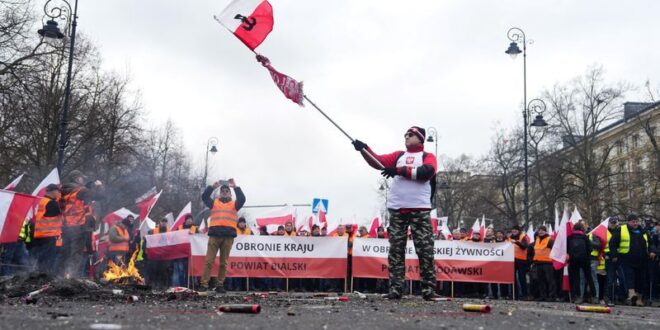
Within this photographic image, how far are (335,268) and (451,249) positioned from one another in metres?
2.67

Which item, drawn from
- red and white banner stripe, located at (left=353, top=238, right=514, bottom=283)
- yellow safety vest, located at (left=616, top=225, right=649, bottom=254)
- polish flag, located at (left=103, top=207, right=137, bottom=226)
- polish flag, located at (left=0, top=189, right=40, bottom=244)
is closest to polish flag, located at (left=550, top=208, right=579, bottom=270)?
yellow safety vest, located at (left=616, top=225, right=649, bottom=254)

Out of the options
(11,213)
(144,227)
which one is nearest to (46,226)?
(11,213)

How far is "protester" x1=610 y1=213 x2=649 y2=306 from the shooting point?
44.1ft

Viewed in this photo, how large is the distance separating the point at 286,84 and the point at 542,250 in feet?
25.9

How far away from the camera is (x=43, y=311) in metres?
6.11

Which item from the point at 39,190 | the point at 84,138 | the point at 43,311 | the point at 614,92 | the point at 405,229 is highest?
the point at 614,92

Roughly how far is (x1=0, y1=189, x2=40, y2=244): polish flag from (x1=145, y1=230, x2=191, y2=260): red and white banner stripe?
4767 millimetres

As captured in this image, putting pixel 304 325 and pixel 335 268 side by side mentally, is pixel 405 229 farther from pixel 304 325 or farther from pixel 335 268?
pixel 335 268

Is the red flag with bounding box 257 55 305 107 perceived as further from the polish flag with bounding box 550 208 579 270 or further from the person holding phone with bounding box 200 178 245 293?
the polish flag with bounding box 550 208 579 270

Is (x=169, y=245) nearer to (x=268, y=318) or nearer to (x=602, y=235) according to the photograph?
(x=602, y=235)

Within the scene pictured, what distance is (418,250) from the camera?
28.6 ft

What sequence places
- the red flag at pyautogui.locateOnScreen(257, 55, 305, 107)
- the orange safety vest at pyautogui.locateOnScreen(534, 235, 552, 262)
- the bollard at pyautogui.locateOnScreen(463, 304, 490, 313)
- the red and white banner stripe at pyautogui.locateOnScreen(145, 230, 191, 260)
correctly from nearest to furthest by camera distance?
1. the bollard at pyautogui.locateOnScreen(463, 304, 490, 313)
2. the red flag at pyautogui.locateOnScreen(257, 55, 305, 107)
3. the orange safety vest at pyautogui.locateOnScreen(534, 235, 552, 262)
4. the red and white banner stripe at pyautogui.locateOnScreen(145, 230, 191, 260)

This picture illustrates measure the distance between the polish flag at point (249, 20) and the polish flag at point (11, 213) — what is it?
4322mm

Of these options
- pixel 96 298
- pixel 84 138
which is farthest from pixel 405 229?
pixel 84 138
